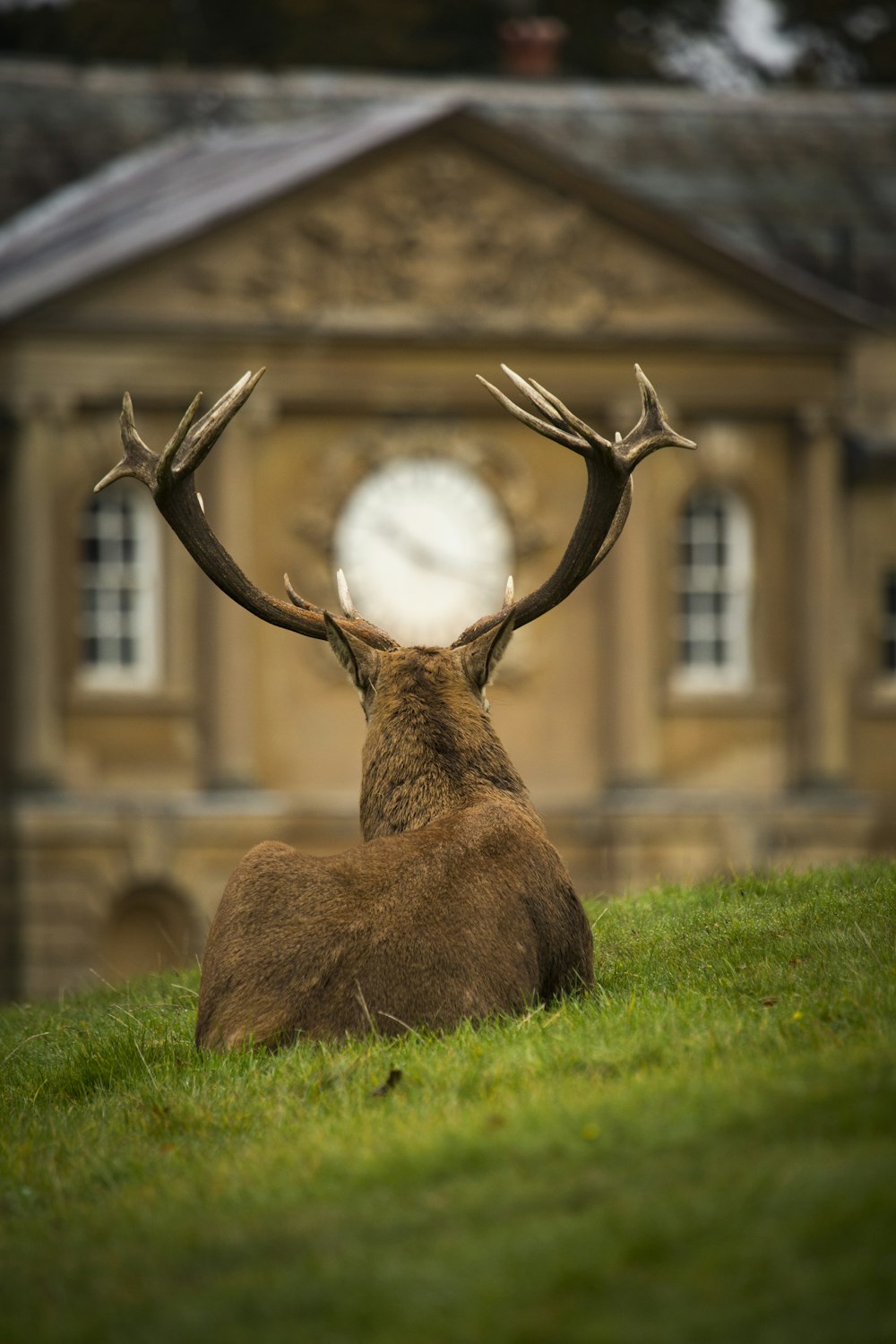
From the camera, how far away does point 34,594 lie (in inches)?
1144

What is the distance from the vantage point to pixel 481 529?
30078 mm

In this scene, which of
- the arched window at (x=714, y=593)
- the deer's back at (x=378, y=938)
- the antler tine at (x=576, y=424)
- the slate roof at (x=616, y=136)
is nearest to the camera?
the deer's back at (x=378, y=938)

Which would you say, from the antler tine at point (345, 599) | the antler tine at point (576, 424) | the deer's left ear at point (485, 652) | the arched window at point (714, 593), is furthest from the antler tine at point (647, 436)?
the arched window at point (714, 593)

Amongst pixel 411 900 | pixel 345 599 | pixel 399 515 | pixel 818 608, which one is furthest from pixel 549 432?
pixel 818 608

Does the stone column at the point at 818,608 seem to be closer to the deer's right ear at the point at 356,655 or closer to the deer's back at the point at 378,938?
the deer's right ear at the point at 356,655

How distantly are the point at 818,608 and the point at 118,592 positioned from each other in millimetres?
9148

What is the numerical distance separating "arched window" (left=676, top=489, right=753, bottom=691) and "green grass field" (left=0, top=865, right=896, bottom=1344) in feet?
74.9

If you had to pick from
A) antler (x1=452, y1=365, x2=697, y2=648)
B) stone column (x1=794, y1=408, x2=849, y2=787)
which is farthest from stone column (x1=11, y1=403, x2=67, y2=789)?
antler (x1=452, y1=365, x2=697, y2=648)

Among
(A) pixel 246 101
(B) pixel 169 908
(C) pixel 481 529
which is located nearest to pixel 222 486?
(C) pixel 481 529

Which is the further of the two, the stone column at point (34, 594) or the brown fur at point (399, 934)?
the stone column at point (34, 594)

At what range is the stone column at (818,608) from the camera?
30.6 meters

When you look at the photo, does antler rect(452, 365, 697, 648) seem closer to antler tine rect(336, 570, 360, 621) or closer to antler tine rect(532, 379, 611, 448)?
antler tine rect(532, 379, 611, 448)

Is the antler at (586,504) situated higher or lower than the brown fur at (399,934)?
higher

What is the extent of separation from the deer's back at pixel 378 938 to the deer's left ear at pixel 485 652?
101 centimetres
